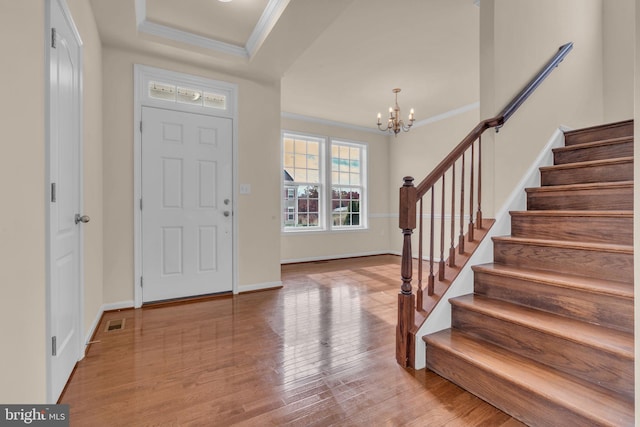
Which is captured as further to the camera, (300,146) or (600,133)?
(300,146)

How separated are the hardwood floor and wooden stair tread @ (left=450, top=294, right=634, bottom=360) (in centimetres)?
44

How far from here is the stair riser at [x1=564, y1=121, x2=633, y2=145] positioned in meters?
2.27

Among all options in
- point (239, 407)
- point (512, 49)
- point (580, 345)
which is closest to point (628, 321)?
point (580, 345)

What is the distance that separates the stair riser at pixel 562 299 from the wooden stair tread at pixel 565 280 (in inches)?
1.1

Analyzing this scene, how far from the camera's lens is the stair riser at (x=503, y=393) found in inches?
46.2

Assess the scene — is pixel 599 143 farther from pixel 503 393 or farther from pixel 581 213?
pixel 503 393

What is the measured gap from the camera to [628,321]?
4.39ft

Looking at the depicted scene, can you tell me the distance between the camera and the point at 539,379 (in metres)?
1.30

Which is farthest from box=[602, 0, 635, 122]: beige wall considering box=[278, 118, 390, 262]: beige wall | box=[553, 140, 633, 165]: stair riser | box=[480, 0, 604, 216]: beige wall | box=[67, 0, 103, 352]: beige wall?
box=[67, 0, 103, 352]: beige wall

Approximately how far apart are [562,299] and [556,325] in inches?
7.7

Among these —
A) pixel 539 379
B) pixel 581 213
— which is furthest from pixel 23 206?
pixel 581 213

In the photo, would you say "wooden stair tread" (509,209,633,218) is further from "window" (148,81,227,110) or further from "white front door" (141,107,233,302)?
"window" (148,81,227,110)

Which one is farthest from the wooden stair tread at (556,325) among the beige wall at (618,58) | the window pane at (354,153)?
the window pane at (354,153)

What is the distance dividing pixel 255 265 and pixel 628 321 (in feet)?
9.89
